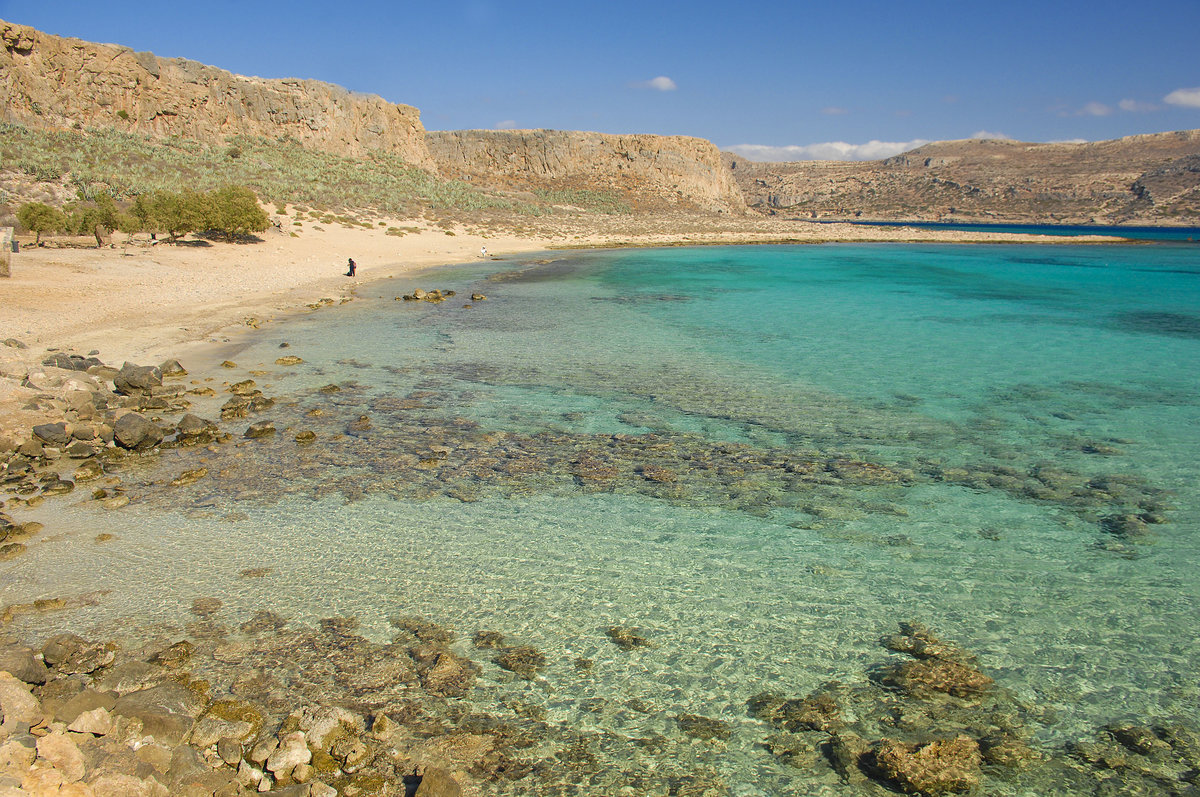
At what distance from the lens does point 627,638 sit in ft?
15.8

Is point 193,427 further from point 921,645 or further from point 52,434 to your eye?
point 921,645

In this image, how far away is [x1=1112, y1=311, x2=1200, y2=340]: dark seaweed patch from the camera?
17.9m

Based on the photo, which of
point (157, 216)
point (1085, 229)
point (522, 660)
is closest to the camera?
point (522, 660)

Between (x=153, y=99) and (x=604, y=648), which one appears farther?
(x=153, y=99)

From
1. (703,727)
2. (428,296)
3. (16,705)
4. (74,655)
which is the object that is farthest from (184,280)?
(703,727)

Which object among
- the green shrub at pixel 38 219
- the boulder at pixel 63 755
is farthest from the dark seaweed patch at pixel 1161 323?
the green shrub at pixel 38 219

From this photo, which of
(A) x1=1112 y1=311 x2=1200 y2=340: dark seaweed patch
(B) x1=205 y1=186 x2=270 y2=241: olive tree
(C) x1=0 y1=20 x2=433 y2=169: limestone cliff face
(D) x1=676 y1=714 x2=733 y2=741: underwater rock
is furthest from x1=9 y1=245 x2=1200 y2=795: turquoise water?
(C) x1=0 y1=20 x2=433 y2=169: limestone cliff face

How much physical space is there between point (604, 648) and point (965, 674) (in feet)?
7.65

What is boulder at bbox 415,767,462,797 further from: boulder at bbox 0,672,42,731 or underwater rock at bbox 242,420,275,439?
underwater rock at bbox 242,420,275,439

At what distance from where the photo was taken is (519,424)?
377 inches

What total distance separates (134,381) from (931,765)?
37.4ft

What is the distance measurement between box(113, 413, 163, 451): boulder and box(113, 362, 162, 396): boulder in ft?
6.65

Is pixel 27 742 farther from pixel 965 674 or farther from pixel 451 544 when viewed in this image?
pixel 965 674

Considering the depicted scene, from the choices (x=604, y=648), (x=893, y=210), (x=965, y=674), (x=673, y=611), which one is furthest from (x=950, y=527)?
(x=893, y=210)
